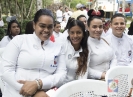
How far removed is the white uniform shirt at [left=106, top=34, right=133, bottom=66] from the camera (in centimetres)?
329

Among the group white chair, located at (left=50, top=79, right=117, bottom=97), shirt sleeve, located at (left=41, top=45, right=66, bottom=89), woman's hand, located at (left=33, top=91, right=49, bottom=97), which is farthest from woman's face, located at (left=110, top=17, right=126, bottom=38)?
woman's hand, located at (left=33, top=91, right=49, bottom=97)

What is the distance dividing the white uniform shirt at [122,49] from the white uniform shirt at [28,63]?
4.66 feet

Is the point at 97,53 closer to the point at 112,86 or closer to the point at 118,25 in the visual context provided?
the point at 118,25

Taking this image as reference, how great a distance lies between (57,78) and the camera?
6.79 feet

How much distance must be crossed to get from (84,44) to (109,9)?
24840mm

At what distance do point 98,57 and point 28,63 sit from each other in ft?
3.42

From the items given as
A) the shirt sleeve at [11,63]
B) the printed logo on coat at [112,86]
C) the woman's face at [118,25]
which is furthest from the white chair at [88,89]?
the woman's face at [118,25]

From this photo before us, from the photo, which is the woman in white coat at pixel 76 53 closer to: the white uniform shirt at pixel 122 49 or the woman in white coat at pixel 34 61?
the woman in white coat at pixel 34 61

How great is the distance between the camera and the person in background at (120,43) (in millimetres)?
3297

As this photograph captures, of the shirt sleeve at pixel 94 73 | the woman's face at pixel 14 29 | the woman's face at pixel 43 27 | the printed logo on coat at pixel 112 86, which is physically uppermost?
the woman's face at pixel 43 27

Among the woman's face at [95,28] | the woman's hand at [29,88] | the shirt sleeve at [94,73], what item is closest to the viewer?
the woman's hand at [29,88]

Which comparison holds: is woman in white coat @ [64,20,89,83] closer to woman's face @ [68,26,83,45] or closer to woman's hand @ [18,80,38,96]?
woman's face @ [68,26,83,45]

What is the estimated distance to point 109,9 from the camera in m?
26.6

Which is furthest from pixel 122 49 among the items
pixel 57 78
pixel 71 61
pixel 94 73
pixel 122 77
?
pixel 57 78
